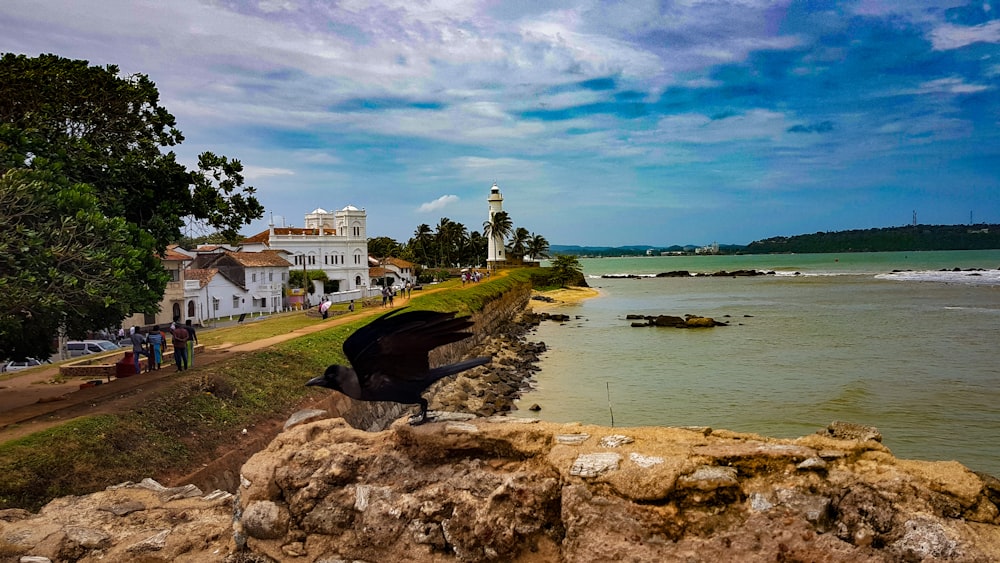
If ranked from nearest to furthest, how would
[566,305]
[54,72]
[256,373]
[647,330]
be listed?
[54,72] < [256,373] < [647,330] < [566,305]

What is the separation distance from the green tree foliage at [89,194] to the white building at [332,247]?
35706 millimetres

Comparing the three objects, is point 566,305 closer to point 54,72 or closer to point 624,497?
point 54,72

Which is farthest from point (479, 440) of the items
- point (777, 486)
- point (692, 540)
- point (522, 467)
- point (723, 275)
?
point (723, 275)

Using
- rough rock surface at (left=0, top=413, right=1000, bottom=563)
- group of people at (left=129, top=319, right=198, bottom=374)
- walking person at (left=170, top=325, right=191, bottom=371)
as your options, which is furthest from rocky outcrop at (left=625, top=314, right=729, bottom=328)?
rough rock surface at (left=0, top=413, right=1000, bottom=563)

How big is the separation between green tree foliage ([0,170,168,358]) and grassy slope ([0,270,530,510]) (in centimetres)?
248

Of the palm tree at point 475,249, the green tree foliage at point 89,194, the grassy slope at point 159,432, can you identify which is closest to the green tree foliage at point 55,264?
the green tree foliage at point 89,194

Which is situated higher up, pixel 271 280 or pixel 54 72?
pixel 54 72

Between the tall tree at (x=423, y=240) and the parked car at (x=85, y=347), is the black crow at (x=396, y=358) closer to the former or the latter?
the parked car at (x=85, y=347)

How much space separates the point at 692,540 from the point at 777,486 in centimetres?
90

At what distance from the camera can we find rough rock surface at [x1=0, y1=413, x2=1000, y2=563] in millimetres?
5230

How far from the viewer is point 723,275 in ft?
423

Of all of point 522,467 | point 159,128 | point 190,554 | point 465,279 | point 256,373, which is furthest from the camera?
point 465,279

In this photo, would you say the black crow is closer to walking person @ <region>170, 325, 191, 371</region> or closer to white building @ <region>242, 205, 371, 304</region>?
walking person @ <region>170, 325, 191, 371</region>

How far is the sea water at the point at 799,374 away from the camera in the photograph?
64.1 feet
